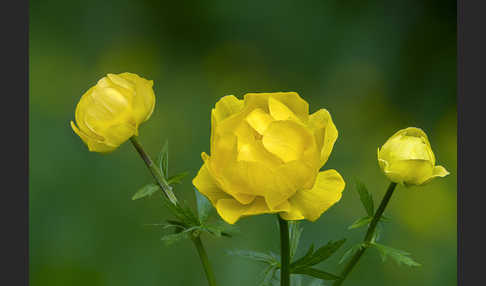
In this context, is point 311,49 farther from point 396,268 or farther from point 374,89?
point 396,268

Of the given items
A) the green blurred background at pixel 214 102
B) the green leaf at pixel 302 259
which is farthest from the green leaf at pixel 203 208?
the green blurred background at pixel 214 102

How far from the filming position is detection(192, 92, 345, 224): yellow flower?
85 cm

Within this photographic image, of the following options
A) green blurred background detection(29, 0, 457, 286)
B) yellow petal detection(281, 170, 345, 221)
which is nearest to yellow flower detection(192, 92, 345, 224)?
yellow petal detection(281, 170, 345, 221)

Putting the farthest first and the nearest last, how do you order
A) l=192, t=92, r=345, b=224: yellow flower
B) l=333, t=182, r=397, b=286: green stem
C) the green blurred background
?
the green blurred background, l=333, t=182, r=397, b=286: green stem, l=192, t=92, r=345, b=224: yellow flower

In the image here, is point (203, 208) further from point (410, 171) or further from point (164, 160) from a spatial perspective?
point (410, 171)

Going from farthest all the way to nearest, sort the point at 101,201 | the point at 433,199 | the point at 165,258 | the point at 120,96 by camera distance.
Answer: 1. the point at 433,199
2. the point at 101,201
3. the point at 165,258
4. the point at 120,96

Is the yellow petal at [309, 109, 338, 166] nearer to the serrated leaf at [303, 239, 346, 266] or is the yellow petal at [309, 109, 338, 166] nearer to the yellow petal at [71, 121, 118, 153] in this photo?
the serrated leaf at [303, 239, 346, 266]

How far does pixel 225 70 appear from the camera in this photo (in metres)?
2.45

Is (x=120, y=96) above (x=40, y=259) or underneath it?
above

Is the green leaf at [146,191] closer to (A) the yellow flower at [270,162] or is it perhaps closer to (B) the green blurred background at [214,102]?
(A) the yellow flower at [270,162]

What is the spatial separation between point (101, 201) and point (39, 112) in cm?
47

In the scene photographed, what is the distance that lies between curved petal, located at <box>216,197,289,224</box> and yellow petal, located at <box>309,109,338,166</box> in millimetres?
97

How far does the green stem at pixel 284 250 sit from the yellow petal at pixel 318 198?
21 millimetres

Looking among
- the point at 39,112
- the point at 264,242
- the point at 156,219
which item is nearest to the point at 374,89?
the point at 264,242
